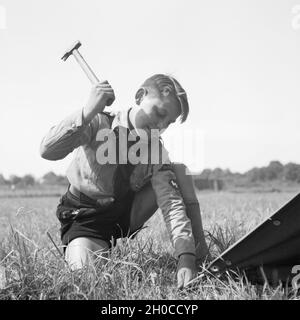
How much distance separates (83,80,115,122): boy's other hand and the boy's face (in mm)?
300

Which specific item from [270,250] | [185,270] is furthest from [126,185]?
[270,250]

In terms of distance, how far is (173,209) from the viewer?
7.31 ft

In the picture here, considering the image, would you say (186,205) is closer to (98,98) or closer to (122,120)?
(122,120)

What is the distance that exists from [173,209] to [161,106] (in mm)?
459

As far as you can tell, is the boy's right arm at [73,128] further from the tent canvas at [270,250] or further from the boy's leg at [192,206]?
the tent canvas at [270,250]

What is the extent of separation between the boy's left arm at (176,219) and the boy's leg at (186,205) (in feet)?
0.23

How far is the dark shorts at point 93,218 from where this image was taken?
2.32m

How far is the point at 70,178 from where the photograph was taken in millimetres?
2361

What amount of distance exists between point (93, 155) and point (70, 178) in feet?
0.61

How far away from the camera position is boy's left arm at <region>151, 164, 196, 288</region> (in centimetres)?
206

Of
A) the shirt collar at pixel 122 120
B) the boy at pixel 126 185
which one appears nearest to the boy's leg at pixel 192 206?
the boy at pixel 126 185
